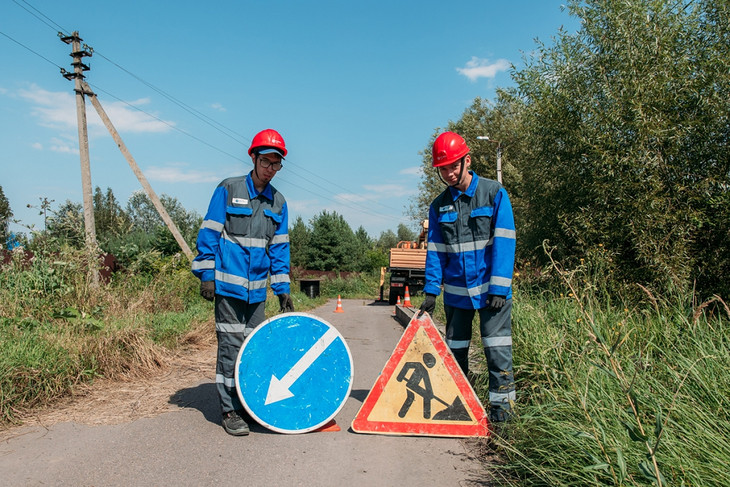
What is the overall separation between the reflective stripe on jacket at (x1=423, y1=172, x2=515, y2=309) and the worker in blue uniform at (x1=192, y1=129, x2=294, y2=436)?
4.53 feet

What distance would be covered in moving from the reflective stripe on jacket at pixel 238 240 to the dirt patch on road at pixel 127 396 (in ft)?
4.37

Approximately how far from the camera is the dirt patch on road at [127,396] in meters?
4.10

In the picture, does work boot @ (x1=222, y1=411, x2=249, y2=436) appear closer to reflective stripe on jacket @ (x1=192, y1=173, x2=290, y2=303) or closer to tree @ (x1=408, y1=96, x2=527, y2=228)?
reflective stripe on jacket @ (x1=192, y1=173, x2=290, y2=303)

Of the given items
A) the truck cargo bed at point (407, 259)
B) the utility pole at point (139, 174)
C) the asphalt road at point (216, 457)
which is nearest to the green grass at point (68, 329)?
the asphalt road at point (216, 457)

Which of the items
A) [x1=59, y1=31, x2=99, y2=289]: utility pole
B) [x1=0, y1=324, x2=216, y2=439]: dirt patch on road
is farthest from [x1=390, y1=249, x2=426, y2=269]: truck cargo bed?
[x1=0, y1=324, x2=216, y2=439]: dirt patch on road

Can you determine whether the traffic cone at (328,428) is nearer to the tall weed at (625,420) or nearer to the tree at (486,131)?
the tall weed at (625,420)

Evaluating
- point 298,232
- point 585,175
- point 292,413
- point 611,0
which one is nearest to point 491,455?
point 292,413

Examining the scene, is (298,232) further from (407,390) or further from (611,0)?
(407,390)

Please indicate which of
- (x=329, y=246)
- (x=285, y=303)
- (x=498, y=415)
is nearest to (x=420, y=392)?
(x=498, y=415)

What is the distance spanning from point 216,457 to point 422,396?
1535 millimetres

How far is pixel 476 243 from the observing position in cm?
400

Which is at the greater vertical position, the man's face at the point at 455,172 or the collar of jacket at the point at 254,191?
the man's face at the point at 455,172

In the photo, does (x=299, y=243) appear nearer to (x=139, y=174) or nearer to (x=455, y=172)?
(x=139, y=174)

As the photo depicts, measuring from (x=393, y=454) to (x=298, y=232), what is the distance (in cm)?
5170
